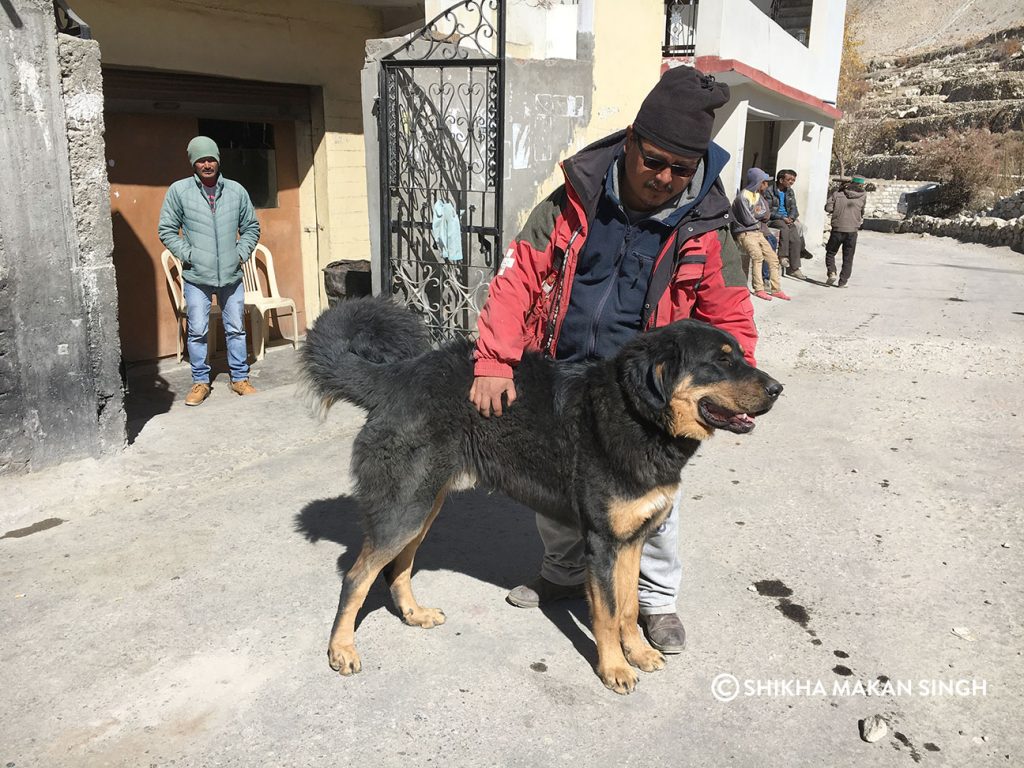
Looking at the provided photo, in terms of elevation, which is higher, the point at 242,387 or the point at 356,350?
the point at 356,350

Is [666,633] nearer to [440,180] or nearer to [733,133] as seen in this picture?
[440,180]

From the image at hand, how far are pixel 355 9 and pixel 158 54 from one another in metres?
2.22

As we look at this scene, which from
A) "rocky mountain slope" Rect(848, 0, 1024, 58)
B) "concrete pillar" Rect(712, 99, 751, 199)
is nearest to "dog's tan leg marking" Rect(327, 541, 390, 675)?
"concrete pillar" Rect(712, 99, 751, 199)

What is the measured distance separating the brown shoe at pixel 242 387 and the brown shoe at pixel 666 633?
426 cm

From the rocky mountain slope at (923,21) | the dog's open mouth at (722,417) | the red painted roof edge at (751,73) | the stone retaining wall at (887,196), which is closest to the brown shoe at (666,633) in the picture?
the dog's open mouth at (722,417)

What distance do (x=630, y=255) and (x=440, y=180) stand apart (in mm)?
4540

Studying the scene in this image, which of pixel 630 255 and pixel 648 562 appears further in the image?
pixel 648 562

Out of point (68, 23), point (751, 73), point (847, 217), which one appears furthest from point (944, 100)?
point (68, 23)

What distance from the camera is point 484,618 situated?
3.52 metres

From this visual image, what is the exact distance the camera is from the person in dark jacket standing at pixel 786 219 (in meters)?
13.7

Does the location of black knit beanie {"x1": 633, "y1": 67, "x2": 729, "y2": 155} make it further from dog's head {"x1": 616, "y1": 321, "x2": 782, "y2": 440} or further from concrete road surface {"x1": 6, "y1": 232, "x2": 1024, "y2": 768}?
concrete road surface {"x1": 6, "y1": 232, "x2": 1024, "y2": 768}

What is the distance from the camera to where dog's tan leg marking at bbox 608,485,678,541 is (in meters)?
2.85

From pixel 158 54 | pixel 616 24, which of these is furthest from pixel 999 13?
pixel 158 54

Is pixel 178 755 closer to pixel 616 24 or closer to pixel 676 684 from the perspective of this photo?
pixel 676 684
